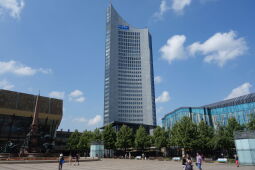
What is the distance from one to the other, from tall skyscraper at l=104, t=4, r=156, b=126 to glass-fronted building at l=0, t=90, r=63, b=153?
69.1 metres

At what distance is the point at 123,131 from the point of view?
58969 millimetres

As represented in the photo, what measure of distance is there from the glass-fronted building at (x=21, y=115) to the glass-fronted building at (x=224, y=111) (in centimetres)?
5202

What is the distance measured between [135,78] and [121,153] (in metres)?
94.8

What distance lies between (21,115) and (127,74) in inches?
3973

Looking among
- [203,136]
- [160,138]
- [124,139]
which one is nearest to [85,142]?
[124,139]

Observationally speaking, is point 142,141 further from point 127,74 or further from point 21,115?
point 127,74

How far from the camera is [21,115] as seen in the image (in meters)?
75.9

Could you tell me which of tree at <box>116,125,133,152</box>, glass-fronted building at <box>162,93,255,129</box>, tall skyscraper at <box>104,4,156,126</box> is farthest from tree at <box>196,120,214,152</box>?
tall skyscraper at <box>104,4,156,126</box>

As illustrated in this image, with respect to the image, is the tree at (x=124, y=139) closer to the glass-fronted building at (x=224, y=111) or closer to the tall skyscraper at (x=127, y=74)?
the glass-fronted building at (x=224, y=111)

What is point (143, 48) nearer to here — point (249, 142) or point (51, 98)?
point (51, 98)

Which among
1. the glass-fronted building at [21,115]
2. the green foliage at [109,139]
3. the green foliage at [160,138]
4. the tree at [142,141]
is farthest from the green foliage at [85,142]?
the green foliage at [160,138]

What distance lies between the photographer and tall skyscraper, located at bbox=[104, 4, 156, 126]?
155125 millimetres

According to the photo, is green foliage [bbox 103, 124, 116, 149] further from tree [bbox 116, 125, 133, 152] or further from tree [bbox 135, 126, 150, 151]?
tree [bbox 135, 126, 150, 151]

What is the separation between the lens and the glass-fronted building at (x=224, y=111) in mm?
74931
